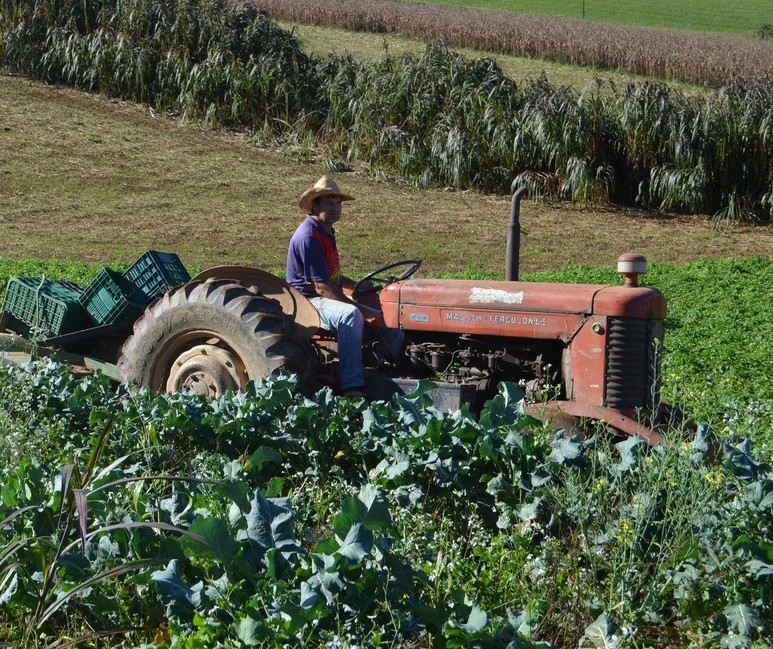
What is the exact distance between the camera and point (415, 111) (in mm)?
18406

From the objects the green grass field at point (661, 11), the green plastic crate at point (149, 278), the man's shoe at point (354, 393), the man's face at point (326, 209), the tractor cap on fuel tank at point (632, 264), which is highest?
the green grass field at point (661, 11)

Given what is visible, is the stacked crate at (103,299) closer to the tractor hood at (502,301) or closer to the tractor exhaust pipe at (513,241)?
the tractor hood at (502,301)

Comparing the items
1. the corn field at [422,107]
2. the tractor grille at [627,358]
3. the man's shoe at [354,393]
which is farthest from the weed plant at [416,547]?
the corn field at [422,107]

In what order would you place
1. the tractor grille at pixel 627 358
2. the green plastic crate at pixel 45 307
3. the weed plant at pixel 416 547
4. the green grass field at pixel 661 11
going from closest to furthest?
the weed plant at pixel 416 547
the tractor grille at pixel 627 358
the green plastic crate at pixel 45 307
the green grass field at pixel 661 11

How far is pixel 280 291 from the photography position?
7.28 meters

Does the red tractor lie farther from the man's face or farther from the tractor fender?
the man's face

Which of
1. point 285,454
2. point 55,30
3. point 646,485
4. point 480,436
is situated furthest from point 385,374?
point 55,30

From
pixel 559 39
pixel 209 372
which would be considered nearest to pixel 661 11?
pixel 559 39

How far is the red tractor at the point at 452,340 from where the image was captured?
254 inches

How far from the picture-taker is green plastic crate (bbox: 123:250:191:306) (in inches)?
315

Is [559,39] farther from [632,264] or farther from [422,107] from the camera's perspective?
[632,264]

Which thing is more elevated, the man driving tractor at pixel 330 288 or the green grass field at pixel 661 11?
the green grass field at pixel 661 11

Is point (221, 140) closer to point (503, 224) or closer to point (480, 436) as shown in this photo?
point (503, 224)

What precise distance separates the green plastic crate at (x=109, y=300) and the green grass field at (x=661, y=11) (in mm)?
39543
